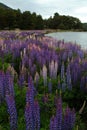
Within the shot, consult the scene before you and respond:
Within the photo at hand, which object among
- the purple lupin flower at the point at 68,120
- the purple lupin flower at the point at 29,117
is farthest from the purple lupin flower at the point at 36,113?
the purple lupin flower at the point at 68,120

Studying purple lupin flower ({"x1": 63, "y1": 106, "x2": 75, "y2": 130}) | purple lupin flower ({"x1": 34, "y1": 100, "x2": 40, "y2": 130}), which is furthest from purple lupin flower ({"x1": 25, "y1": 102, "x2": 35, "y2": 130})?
purple lupin flower ({"x1": 63, "y1": 106, "x2": 75, "y2": 130})

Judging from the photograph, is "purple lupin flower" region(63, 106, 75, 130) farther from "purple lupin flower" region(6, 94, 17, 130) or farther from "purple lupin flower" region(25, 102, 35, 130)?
"purple lupin flower" region(6, 94, 17, 130)

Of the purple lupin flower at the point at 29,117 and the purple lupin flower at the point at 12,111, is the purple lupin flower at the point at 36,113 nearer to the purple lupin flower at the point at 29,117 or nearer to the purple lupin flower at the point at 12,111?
the purple lupin flower at the point at 29,117

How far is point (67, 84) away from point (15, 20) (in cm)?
8740

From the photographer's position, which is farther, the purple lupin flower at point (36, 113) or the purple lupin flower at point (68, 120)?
the purple lupin flower at point (68, 120)

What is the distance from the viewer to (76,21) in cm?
14088

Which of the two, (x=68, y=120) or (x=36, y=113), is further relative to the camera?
(x=68, y=120)

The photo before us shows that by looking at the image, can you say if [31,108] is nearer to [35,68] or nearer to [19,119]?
[19,119]

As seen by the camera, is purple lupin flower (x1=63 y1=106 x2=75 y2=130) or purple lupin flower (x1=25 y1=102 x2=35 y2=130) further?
purple lupin flower (x1=63 y1=106 x2=75 y2=130)

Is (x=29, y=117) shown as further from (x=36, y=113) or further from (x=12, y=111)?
(x=12, y=111)

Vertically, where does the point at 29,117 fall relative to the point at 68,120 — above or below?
above

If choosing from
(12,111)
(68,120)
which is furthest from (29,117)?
(68,120)

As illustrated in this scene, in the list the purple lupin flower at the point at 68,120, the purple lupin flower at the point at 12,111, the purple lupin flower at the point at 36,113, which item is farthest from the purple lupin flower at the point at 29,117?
the purple lupin flower at the point at 68,120

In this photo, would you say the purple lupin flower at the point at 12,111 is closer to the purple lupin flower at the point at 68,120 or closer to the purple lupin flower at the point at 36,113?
the purple lupin flower at the point at 36,113
